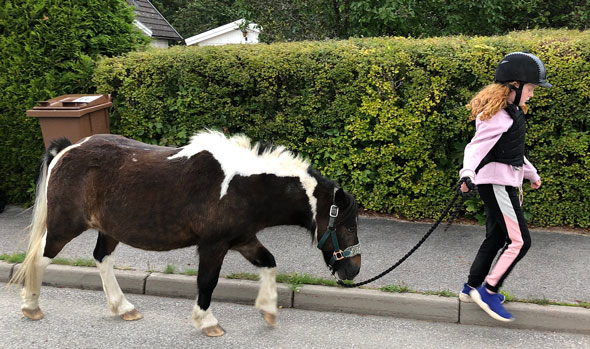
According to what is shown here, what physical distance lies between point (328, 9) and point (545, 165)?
4.93m

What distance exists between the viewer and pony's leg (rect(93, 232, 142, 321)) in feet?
14.3

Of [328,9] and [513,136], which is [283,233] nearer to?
[513,136]

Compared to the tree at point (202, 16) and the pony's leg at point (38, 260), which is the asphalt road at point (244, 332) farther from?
the tree at point (202, 16)

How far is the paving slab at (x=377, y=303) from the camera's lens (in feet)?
14.5

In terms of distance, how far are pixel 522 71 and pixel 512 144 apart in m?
0.54

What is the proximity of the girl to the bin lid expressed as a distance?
4.54 meters

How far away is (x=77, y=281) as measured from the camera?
199 inches

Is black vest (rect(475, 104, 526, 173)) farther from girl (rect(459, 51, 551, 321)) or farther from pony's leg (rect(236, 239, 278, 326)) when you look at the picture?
pony's leg (rect(236, 239, 278, 326))

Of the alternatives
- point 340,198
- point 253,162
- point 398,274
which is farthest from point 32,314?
point 398,274

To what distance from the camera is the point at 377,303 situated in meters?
4.54

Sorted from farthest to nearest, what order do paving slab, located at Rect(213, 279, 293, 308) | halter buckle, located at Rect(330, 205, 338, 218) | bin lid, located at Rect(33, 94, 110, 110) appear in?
1. bin lid, located at Rect(33, 94, 110, 110)
2. paving slab, located at Rect(213, 279, 293, 308)
3. halter buckle, located at Rect(330, 205, 338, 218)

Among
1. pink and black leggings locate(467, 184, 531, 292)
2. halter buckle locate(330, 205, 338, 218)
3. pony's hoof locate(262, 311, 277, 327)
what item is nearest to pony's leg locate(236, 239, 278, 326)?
pony's hoof locate(262, 311, 277, 327)

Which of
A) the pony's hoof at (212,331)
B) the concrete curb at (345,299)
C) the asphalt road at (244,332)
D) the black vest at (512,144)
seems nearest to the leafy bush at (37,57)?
the concrete curb at (345,299)

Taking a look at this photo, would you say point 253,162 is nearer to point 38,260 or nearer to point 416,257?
point 38,260
